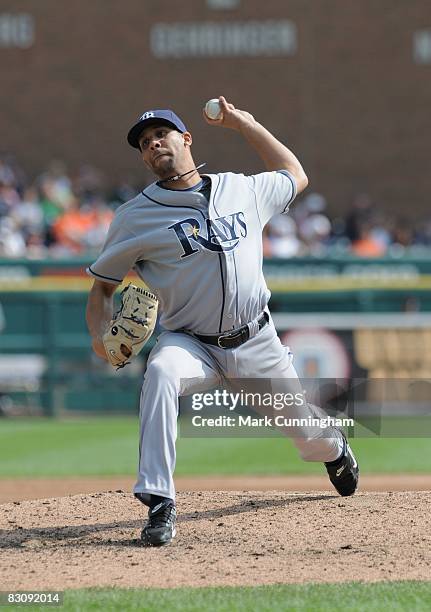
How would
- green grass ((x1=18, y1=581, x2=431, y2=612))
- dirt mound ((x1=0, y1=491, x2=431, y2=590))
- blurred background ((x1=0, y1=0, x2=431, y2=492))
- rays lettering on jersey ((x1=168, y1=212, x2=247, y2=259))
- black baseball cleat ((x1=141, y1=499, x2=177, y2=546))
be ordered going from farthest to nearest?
blurred background ((x1=0, y1=0, x2=431, y2=492)) → rays lettering on jersey ((x1=168, y1=212, x2=247, y2=259)) → black baseball cleat ((x1=141, y1=499, x2=177, y2=546)) → dirt mound ((x1=0, y1=491, x2=431, y2=590)) → green grass ((x1=18, y1=581, x2=431, y2=612))

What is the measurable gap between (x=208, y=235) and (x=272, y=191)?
48 centimetres

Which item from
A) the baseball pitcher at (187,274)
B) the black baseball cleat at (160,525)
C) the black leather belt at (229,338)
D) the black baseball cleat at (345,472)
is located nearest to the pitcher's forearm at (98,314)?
the baseball pitcher at (187,274)

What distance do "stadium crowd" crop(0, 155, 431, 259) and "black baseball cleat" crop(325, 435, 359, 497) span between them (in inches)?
287

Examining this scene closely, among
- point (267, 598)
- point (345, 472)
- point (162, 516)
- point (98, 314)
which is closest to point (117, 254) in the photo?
point (98, 314)

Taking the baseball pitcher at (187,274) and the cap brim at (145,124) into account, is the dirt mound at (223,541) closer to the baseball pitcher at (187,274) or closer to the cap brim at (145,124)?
the baseball pitcher at (187,274)

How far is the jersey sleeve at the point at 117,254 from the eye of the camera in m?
5.33

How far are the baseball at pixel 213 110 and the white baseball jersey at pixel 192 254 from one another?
334 millimetres

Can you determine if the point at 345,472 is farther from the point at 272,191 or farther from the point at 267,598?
the point at 267,598

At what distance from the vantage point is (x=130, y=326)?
5391 mm

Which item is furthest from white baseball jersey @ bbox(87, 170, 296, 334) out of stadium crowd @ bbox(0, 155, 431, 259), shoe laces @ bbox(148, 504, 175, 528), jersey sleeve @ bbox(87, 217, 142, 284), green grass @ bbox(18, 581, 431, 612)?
stadium crowd @ bbox(0, 155, 431, 259)

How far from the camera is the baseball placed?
5.60 meters

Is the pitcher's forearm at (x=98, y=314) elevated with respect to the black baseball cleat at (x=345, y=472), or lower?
elevated

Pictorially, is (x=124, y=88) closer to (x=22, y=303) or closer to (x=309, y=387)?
(x=22, y=303)

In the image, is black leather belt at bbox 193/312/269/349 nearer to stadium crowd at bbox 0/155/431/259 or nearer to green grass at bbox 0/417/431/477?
green grass at bbox 0/417/431/477
